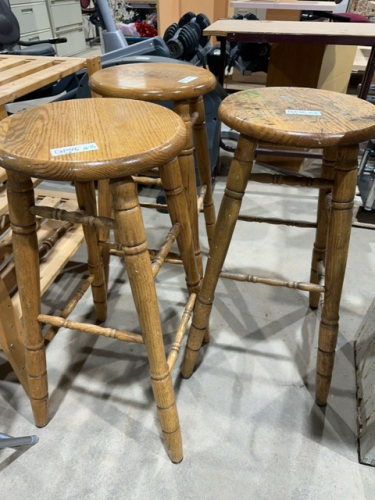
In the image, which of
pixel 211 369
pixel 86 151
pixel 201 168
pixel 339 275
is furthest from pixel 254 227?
pixel 86 151

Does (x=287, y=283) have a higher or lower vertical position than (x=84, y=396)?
higher

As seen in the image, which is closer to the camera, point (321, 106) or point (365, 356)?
point (321, 106)

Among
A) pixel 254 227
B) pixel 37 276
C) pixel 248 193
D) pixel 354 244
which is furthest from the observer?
pixel 248 193

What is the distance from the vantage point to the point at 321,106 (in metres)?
0.80

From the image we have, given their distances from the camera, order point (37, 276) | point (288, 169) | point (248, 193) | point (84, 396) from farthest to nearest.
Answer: point (288, 169)
point (248, 193)
point (84, 396)
point (37, 276)

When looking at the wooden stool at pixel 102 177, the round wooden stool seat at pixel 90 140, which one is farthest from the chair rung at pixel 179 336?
the round wooden stool seat at pixel 90 140

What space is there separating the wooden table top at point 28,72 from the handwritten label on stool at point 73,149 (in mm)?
395

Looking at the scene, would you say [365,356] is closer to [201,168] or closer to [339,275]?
[339,275]

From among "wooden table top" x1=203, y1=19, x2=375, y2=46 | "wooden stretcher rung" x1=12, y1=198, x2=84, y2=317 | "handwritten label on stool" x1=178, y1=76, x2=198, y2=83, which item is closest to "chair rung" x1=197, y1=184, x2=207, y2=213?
"handwritten label on stool" x1=178, y1=76, x2=198, y2=83

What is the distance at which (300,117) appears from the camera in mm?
733

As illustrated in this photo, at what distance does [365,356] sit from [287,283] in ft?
1.24

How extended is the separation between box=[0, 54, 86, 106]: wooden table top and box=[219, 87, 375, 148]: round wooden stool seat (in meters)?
0.50

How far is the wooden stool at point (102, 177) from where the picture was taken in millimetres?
571

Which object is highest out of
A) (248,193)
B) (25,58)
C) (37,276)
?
(25,58)
